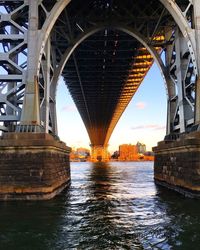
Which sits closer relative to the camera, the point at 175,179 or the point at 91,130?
the point at 175,179

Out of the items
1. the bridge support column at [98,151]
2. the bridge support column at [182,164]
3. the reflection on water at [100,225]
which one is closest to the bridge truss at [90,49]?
the bridge support column at [182,164]

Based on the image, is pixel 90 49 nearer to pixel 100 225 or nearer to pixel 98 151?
pixel 100 225

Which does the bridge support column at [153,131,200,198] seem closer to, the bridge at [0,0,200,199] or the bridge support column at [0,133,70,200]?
the bridge at [0,0,200,199]

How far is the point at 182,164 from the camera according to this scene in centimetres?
1906

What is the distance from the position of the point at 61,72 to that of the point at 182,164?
1337cm

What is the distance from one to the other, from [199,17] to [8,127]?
13.7 m

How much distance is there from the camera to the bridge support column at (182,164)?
1686 centimetres

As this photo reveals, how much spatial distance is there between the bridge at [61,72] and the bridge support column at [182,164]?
5 centimetres

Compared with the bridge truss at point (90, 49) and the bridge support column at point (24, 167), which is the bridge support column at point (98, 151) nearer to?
the bridge truss at point (90, 49)

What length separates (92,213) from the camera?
13.8 metres

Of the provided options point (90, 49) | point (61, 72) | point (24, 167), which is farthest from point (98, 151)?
point (24, 167)

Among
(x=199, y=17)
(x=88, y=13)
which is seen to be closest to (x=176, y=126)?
(x=199, y=17)

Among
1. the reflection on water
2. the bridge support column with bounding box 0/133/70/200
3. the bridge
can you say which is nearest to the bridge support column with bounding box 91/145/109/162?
the bridge

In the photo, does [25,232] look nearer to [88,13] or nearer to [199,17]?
[199,17]
